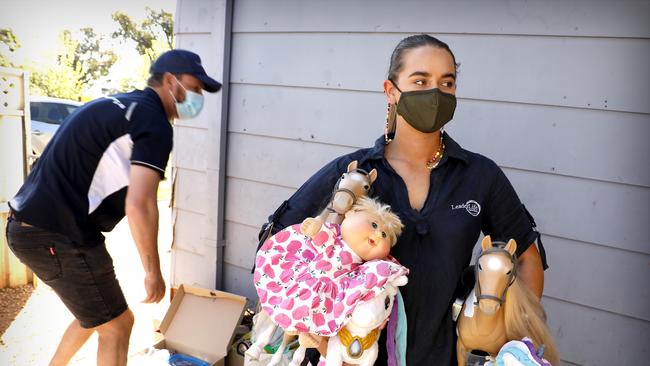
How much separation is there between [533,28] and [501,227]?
1.26 metres

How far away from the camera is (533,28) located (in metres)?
2.36

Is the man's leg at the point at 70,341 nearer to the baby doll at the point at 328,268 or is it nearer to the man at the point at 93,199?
the man at the point at 93,199

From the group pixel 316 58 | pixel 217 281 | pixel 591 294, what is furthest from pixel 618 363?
pixel 217 281

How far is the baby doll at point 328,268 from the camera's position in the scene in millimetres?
1363

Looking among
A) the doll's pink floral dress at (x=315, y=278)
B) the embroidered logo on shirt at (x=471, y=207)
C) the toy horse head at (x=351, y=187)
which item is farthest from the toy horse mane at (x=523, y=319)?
the toy horse head at (x=351, y=187)

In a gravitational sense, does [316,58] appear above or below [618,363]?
above

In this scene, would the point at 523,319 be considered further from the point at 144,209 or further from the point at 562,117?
the point at 144,209

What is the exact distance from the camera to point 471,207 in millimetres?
1502

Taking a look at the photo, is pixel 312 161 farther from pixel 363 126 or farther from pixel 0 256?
pixel 0 256

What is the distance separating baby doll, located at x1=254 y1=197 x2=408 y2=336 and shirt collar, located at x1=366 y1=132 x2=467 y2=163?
201 millimetres

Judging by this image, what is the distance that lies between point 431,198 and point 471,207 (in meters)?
0.12

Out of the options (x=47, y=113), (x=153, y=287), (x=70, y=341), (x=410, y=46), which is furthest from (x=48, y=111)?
(x=410, y=46)

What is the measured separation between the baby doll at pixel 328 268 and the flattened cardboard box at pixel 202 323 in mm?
1869

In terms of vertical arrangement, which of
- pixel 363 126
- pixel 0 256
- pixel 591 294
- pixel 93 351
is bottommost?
pixel 93 351
